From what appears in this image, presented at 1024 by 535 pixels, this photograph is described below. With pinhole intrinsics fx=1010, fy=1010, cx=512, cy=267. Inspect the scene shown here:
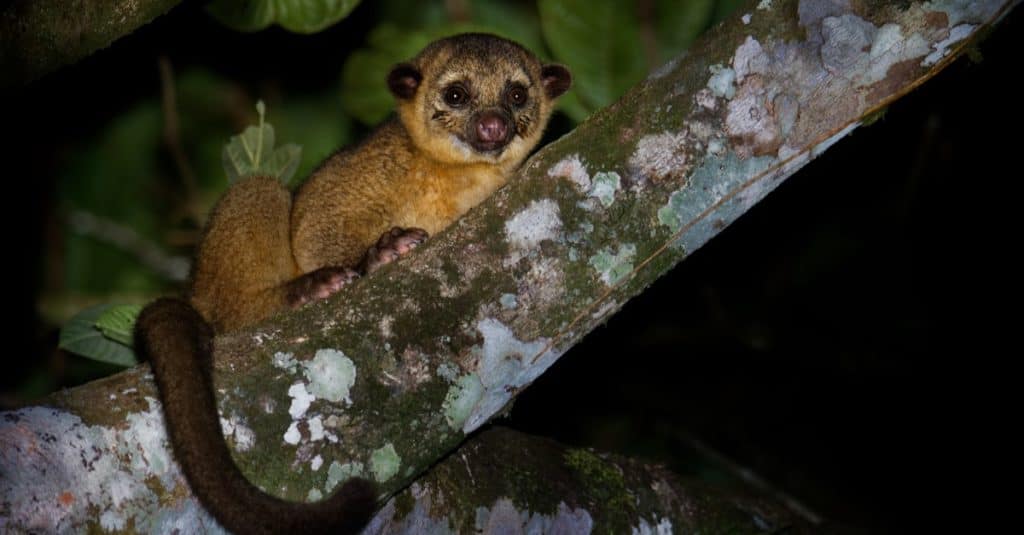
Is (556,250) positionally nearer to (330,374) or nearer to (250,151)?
(330,374)

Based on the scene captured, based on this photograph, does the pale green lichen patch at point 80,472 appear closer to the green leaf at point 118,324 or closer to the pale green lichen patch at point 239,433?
the pale green lichen patch at point 239,433

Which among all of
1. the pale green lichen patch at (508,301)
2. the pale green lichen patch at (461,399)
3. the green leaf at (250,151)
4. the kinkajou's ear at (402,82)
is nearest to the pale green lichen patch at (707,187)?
the pale green lichen patch at (508,301)

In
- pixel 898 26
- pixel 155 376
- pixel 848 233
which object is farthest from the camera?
pixel 848 233

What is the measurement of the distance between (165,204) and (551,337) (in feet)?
14.7

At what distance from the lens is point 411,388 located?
8.36 feet

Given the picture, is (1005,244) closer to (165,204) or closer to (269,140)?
(269,140)

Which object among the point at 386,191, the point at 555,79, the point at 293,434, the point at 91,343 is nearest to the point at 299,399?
the point at 293,434

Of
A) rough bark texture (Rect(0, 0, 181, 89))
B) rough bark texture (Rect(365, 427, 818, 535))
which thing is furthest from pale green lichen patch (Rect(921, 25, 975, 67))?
rough bark texture (Rect(0, 0, 181, 89))

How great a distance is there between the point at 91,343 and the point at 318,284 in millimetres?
933

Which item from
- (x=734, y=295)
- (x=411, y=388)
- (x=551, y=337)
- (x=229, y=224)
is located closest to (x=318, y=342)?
(x=411, y=388)

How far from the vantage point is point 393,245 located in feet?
11.6

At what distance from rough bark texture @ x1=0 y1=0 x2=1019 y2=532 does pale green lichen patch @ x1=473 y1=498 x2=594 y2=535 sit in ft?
1.25

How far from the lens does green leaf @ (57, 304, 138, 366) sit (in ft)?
12.2

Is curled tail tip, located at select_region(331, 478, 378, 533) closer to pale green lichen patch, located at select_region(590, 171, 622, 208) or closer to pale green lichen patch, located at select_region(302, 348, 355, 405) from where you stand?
pale green lichen patch, located at select_region(302, 348, 355, 405)
